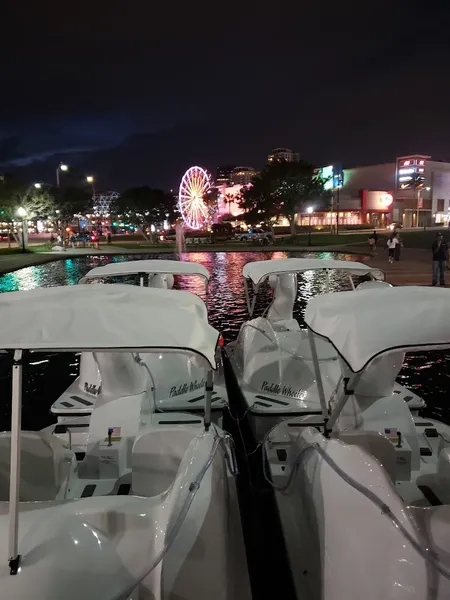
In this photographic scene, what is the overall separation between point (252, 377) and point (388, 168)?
3276 inches

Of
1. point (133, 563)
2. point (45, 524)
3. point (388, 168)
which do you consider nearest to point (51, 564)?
point (45, 524)

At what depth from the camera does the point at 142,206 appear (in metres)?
62.7

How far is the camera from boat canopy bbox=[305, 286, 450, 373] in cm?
329

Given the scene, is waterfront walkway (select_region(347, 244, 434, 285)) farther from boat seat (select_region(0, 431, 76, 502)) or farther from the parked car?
boat seat (select_region(0, 431, 76, 502))

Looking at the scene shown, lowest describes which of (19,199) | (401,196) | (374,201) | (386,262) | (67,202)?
(386,262)

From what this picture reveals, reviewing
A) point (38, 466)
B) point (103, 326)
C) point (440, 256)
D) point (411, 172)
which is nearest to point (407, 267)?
point (440, 256)

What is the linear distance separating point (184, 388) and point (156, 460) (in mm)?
3028

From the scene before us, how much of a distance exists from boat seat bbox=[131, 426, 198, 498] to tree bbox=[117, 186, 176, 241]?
58.7 metres

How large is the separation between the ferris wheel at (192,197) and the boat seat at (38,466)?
44326 mm

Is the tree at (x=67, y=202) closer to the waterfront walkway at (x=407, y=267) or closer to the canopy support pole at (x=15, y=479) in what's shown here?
the waterfront walkway at (x=407, y=267)

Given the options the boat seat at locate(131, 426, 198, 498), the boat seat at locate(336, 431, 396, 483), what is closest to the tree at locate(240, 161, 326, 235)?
the boat seat at locate(336, 431, 396, 483)

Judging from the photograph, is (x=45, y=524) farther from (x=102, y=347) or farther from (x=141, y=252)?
(x=141, y=252)

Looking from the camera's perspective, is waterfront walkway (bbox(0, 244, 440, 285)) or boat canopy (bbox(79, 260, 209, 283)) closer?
boat canopy (bbox(79, 260, 209, 283))

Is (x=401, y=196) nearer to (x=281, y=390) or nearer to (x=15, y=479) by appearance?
(x=281, y=390)
